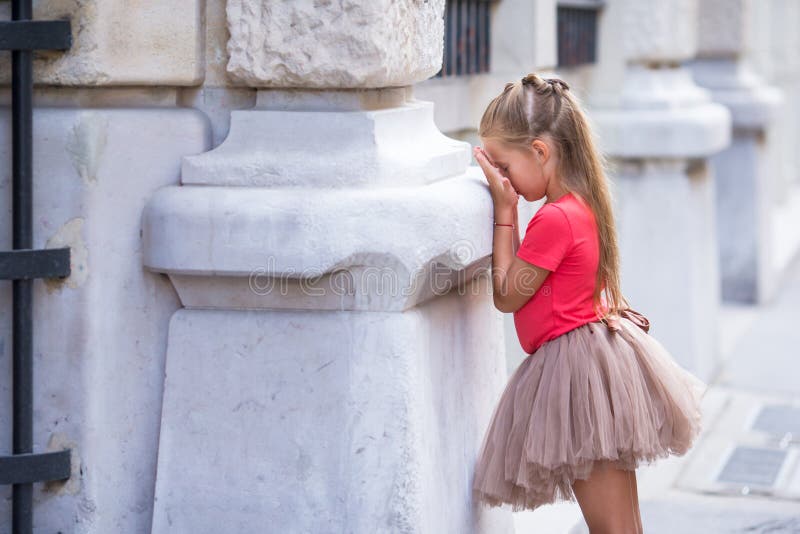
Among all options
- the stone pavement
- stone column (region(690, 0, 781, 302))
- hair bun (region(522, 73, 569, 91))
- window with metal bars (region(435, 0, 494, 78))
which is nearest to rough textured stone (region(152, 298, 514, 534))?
hair bun (region(522, 73, 569, 91))

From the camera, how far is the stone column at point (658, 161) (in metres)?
6.58

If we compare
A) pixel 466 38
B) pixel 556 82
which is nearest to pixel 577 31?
pixel 466 38

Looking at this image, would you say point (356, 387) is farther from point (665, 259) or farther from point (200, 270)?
point (665, 259)

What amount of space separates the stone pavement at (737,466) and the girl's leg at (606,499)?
2.13 ft

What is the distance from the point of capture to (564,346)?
2920 millimetres

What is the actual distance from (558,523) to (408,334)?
49.8 inches

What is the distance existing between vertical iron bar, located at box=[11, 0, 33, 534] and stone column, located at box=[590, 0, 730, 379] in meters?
4.32

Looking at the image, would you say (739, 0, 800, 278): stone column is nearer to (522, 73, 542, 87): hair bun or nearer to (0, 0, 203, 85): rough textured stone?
(522, 73, 542, 87): hair bun

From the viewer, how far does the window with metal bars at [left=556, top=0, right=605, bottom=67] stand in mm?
6129

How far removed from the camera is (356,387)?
2.66m

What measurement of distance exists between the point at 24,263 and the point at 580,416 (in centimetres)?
123

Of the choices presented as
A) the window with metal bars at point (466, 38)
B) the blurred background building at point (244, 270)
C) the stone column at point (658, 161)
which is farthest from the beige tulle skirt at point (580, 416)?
the stone column at point (658, 161)

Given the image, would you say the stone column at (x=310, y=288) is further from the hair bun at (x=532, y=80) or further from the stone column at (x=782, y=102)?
the stone column at (x=782, y=102)

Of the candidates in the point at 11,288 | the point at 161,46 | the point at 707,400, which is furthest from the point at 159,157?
the point at 707,400
